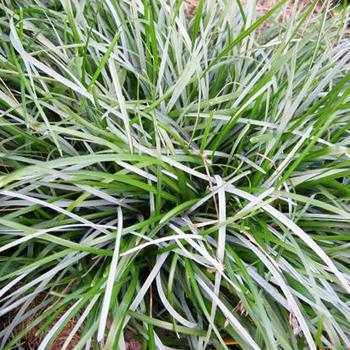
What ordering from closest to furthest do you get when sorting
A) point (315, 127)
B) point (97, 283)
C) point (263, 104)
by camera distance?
point (97, 283) < point (315, 127) < point (263, 104)

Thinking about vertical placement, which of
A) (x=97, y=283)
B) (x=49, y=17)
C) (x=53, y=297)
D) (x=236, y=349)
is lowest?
(x=236, y=349)

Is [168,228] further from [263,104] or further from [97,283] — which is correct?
[263,104]

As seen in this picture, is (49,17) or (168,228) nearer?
(168,228)

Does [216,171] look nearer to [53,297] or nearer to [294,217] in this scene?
[294,217]

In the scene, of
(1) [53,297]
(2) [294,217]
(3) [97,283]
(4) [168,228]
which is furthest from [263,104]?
(1) [53,297]

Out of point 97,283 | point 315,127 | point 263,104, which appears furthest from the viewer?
point 263,104

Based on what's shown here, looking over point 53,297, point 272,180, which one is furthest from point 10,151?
point 272,180

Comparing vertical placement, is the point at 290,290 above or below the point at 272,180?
below
